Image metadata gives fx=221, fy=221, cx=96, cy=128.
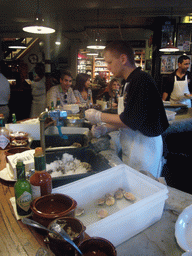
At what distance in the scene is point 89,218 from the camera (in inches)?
45.9

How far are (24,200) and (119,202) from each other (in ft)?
1.77

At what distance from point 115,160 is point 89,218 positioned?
21.6 inches

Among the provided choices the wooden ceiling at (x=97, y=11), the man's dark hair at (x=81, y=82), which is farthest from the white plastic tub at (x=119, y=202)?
the wooden ceiling at (x=97, y=11)

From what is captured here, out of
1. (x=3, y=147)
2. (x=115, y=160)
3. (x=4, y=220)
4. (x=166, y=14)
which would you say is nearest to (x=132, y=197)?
(x=115, y=160)

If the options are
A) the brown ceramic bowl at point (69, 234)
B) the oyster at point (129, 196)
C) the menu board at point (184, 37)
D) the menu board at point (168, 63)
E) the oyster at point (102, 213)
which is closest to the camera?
the brown ceramic bowl at point (69, 234)

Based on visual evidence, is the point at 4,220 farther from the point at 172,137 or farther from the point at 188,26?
the point at 188,26

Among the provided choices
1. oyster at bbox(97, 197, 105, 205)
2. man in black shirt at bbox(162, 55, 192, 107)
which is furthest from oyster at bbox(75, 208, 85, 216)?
man in black shirt at bbox(162, 55, 192, 107)

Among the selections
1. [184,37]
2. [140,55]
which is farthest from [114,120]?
[140,55]

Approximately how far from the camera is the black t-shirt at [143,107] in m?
1.65

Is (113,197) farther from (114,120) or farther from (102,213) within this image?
(114,120)

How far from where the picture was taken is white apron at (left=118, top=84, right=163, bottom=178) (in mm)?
1923

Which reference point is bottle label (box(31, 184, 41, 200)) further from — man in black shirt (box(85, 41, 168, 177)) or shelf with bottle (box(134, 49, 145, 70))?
shelf with bottle (box(134, 49, 145, 70))

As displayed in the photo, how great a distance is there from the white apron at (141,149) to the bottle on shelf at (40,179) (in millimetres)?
1102

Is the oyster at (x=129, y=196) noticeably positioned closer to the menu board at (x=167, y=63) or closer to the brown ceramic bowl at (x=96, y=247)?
the brown ceramic bowl at (x=96, y=247)
